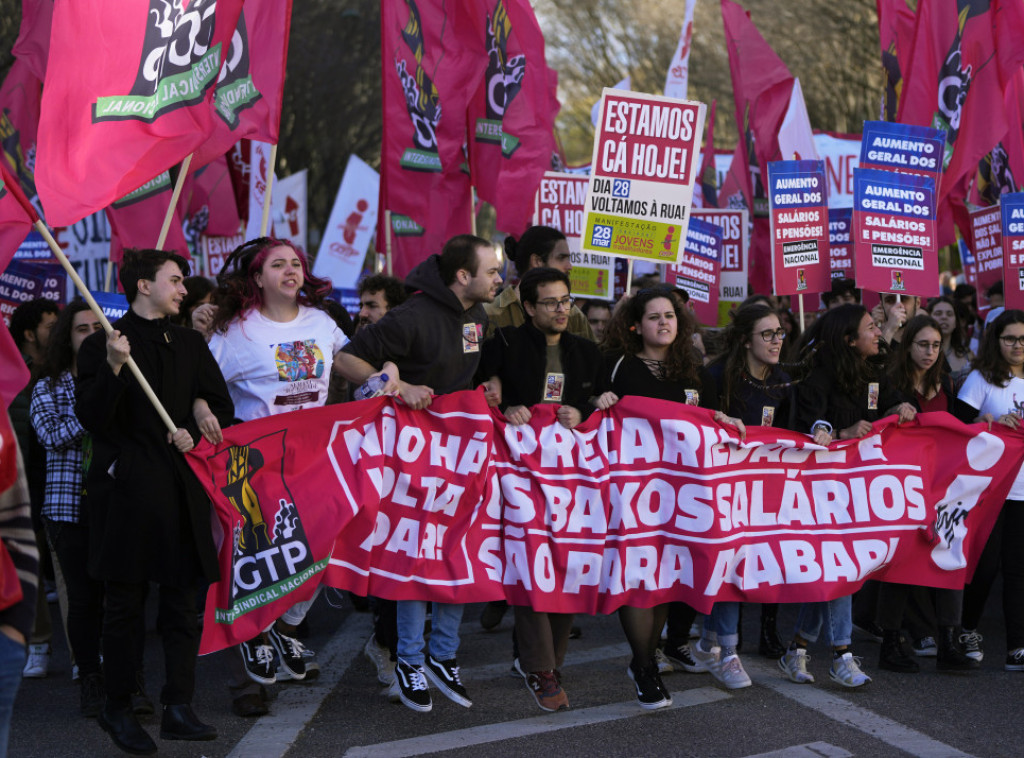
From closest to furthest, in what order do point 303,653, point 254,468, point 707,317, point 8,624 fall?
1. point 8,624
2. point 254,468
3. point 303,653
4. point 707,317

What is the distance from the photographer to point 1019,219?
950cm

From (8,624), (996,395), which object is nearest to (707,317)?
(996,395)

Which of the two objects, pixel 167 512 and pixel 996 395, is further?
pixel 996 395

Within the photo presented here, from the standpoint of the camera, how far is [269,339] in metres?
6.24

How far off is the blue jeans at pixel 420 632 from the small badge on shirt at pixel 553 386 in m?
1.08

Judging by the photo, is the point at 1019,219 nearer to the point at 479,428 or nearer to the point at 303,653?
the point at 479,428

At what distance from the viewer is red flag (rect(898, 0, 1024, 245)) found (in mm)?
10211

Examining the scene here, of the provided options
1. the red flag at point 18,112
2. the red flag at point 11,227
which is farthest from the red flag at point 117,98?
the red flag at point 18,112

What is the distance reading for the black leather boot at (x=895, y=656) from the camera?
6.66 metres

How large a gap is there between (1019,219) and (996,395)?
2.84m

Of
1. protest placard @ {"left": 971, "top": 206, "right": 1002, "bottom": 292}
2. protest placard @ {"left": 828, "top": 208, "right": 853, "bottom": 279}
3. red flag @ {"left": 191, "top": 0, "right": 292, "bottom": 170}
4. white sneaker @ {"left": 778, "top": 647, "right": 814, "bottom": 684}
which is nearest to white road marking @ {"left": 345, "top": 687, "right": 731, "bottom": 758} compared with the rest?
white sneaker @ {"left": 778, "top": 647, "right": 814, "bottom": 684}

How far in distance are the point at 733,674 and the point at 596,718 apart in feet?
2.73

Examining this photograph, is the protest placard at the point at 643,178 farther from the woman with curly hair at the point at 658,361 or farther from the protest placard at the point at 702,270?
the protest placard at the point at 702,270

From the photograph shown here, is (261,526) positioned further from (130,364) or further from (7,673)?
(7,673)
